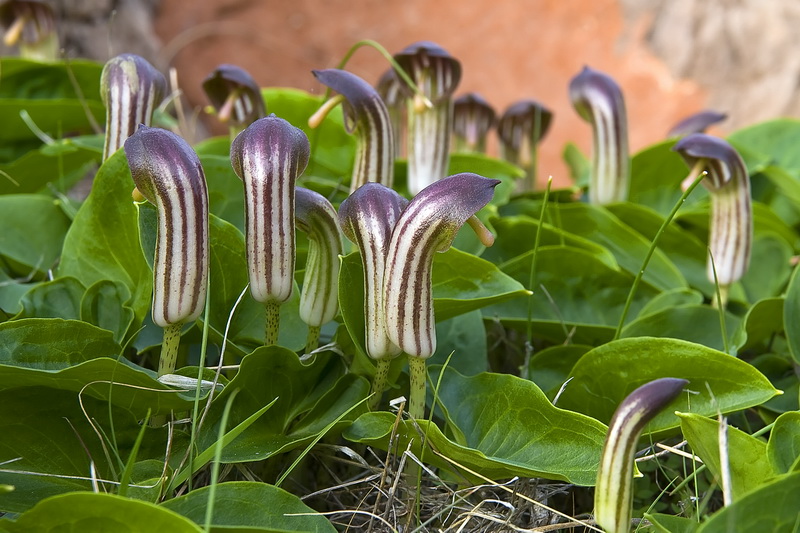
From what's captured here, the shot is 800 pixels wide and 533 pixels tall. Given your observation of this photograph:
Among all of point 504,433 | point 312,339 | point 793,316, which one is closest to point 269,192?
point 312,339

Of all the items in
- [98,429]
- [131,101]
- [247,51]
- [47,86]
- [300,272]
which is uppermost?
[247,51]

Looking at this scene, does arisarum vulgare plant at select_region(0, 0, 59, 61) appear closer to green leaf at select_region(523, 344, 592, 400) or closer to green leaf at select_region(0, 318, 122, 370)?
green leaf at select_region(0, 318, 122, 370)

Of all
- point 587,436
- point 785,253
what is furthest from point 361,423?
point 785,253

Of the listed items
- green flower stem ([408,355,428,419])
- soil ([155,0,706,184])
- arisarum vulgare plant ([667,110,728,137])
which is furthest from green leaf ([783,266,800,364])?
soil ([155,0,706,184])

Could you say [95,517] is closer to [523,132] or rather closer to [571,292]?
[571,292]

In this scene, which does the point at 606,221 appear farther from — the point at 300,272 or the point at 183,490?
the point at 183,490
